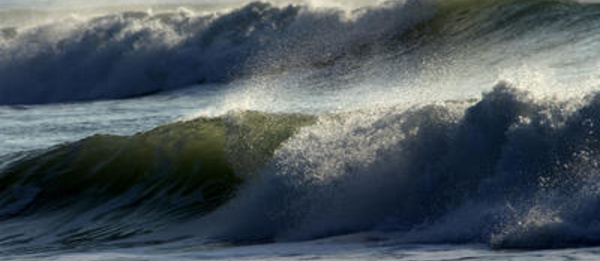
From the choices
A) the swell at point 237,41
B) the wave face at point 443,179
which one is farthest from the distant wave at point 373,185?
the swell at point 237,41

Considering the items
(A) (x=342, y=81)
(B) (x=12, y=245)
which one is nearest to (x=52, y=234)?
(B) (x=12, y=245)

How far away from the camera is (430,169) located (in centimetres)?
952

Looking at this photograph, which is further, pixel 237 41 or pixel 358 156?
pixel 237 41

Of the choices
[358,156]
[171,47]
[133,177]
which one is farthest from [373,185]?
[171,47]

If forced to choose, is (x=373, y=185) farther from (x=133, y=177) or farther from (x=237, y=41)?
(x=237, y=41)

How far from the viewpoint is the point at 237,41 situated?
28578mm

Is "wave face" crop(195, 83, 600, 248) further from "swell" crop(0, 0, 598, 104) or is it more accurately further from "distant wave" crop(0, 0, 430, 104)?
"distant wave" crop(0, 0, 430, 104)

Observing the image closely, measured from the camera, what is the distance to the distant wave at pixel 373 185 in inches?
329

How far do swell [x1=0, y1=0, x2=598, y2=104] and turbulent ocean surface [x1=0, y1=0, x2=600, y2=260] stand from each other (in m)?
0.09

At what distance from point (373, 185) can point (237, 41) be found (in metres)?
19.2

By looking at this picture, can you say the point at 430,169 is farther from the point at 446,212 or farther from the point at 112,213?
the point at 112,213

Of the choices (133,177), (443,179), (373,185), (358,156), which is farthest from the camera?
(133,177)

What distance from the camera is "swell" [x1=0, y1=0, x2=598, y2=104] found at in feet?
77.0

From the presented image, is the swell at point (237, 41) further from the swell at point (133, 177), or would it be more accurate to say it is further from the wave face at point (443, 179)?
the wave face at point (443, 179)
